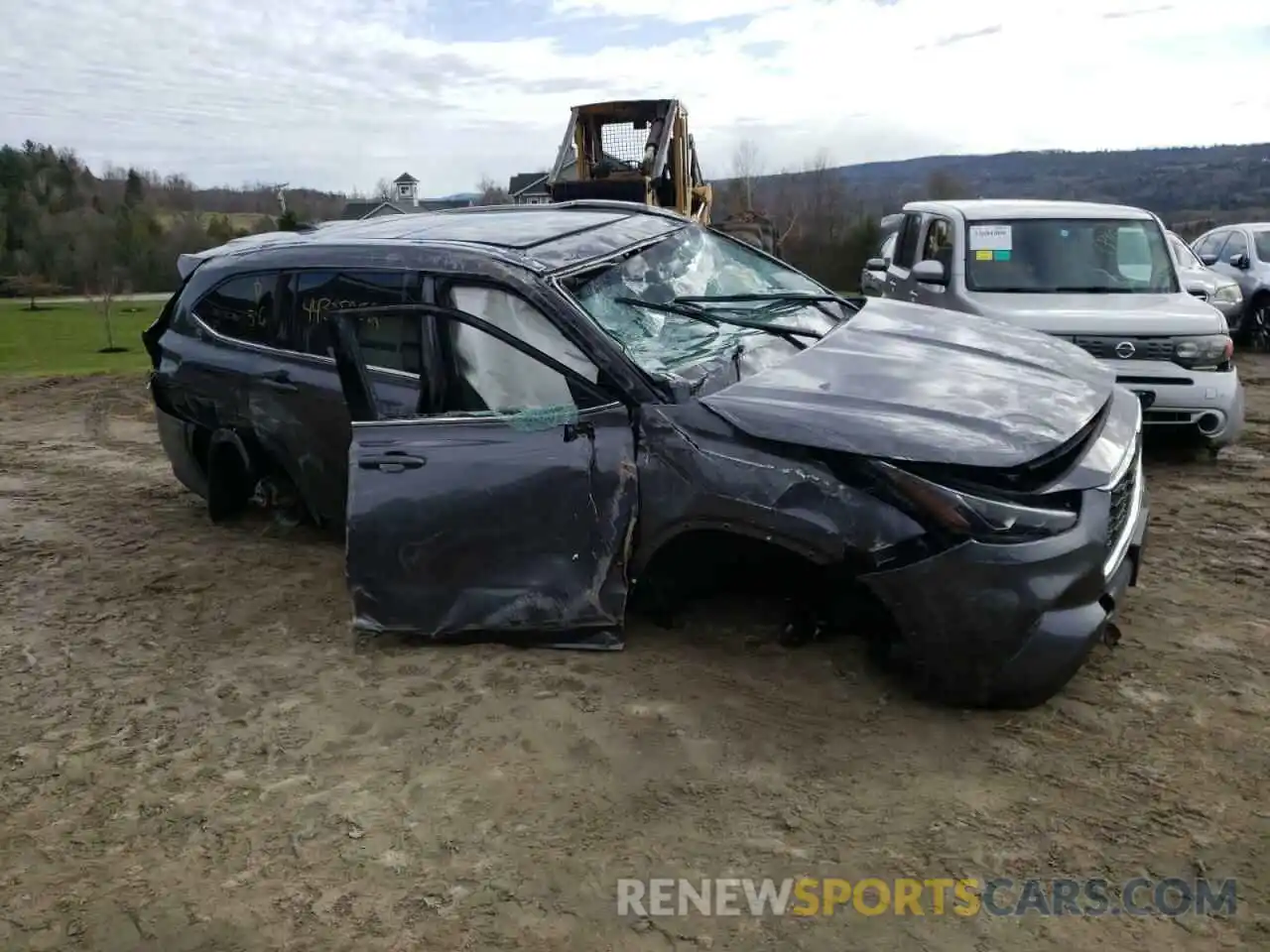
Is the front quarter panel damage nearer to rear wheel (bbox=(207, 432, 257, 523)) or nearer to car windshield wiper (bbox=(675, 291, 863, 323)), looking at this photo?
car windshield wiper (bbox=(675, 291, 863, 323))

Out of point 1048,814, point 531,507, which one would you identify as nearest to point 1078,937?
point 1048,814

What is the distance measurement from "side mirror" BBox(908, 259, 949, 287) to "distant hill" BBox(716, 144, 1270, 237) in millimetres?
35167

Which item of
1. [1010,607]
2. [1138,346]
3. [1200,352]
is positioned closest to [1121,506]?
[1010,607]

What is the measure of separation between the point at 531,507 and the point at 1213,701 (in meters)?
2.51

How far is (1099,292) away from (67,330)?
1826 inches

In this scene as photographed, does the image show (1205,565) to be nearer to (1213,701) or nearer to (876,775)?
(1213,701)

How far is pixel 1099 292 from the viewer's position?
698cm

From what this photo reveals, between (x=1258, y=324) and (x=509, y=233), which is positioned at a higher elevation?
(x=509, y=233)

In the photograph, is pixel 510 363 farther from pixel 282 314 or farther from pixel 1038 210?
pixel 1038 210

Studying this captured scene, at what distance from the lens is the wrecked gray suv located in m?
3.21

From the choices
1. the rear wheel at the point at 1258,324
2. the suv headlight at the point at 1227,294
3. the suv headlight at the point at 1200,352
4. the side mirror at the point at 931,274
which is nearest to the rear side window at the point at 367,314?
the side mirror at the point at 931,274

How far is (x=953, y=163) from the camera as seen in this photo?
6606 centimetres

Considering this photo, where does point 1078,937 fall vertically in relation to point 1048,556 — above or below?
A: below


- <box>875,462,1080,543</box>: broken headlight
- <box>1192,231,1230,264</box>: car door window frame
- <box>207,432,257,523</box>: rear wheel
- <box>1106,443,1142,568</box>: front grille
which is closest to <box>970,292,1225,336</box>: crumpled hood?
<box>1106,443,1142,568</box>: front grille
